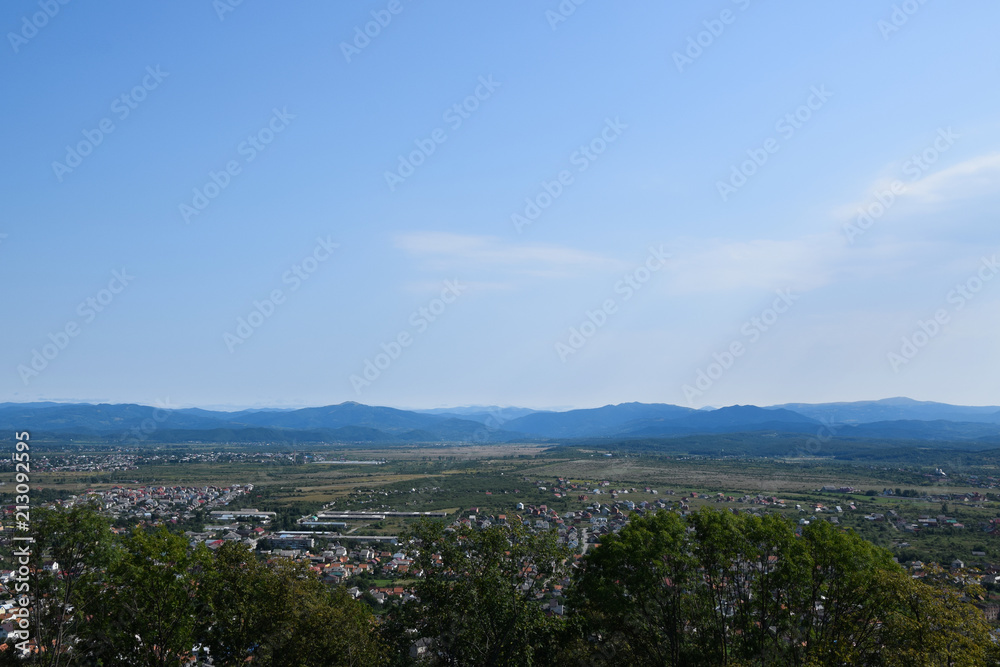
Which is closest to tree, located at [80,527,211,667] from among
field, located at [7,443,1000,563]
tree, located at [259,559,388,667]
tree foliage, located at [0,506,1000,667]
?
tree foliage, located at [0,506,1000,667]

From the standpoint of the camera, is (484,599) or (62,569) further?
Result: (62,569)

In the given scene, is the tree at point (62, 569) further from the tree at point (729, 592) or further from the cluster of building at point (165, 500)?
the cluster of building at point (165, 500)

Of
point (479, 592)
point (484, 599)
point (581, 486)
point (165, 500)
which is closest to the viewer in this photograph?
point (484, 599)

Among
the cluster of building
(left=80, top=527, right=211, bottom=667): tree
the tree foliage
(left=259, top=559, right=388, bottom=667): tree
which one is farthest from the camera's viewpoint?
the cluster of building

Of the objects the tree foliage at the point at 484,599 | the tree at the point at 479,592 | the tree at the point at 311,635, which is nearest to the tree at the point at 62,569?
the tree foliage at the point at 484,599

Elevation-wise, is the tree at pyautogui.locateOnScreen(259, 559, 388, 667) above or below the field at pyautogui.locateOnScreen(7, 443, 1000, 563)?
above

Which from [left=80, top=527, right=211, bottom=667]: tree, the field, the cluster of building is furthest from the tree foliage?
the cluster of building

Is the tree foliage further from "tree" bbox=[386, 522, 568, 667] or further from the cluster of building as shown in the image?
the cluster of building

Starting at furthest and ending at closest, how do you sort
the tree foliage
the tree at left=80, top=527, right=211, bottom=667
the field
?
the field < the tree foliage < the tree at left=80, top=527, right=211, bottom=667

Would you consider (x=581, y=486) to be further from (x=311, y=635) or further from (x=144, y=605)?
(x=144, y=605)

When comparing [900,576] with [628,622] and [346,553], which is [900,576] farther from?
[346,553]

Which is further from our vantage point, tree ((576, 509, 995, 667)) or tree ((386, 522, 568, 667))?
tree ((386, 522, 568, 667))

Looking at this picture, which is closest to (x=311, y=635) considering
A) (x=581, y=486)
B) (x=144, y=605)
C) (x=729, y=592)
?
(x=144, y=605)

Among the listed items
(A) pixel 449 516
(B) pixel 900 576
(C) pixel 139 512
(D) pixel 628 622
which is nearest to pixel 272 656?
(D) pixel 628 622
